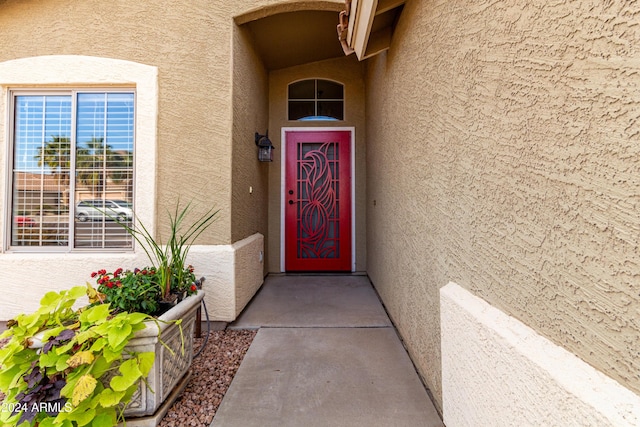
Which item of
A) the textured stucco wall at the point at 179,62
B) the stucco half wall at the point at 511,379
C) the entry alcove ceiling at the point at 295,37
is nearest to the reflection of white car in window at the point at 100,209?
the textured stucco wall at the point at 179,62

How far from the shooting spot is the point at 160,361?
1.67 metres

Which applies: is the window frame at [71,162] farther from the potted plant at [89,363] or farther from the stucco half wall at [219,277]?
the potted plant at [89,363]

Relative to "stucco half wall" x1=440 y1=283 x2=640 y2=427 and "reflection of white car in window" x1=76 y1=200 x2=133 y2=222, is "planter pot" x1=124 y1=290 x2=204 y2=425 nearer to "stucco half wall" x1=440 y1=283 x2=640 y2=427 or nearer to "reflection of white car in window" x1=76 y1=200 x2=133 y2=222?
"stucco half wall" x1=440 y1=283 x2=640 y2=427

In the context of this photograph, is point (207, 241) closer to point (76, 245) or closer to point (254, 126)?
point (76, 245)

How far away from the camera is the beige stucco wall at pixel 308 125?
195 inches

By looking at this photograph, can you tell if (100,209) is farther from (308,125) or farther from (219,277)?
(308,125)

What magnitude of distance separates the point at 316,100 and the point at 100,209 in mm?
3602

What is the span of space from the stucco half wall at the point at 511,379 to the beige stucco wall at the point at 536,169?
0.04 m

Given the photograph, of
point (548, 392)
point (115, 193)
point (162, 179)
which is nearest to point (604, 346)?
point (548, 392)

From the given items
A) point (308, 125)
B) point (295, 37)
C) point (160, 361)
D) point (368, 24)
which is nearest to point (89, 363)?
point (160, 361)

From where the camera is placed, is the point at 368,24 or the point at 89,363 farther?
the point at 368,24

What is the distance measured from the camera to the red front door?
4949 millimetres

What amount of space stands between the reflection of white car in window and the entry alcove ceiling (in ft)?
8.10

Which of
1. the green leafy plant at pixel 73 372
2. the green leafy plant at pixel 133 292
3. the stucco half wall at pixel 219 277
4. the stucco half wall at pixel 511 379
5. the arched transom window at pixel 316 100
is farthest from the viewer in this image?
the arched transom window at pixel 316 100
